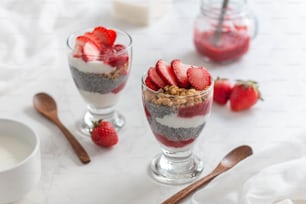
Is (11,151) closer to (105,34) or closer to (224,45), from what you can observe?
(105,34)

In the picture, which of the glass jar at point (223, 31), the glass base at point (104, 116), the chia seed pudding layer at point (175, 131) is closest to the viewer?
the chia seed pudding layer at point (175, 131)

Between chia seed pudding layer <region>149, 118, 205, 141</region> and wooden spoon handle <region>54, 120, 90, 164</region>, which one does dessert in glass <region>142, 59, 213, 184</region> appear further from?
wooden spoon handle <region>54, 120, 90, 164</region>

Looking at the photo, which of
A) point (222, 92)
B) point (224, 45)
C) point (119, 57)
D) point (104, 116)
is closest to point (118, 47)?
point (119, 57)

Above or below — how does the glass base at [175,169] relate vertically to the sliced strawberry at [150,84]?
below

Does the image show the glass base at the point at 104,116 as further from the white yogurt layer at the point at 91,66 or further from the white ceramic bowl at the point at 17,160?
the white ceramic bowl at the point at 17,160

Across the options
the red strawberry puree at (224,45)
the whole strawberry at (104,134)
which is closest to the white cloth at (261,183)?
the whole strawberry at (104,134)

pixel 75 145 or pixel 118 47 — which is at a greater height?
pixel 118 47

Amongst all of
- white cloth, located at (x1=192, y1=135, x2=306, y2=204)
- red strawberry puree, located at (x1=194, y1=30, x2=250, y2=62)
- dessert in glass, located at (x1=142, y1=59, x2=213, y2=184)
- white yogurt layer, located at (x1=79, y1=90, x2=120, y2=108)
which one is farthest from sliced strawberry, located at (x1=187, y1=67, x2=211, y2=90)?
red strawberry puree, located at (x1=194, y1=30, x2=250, y2=62)
